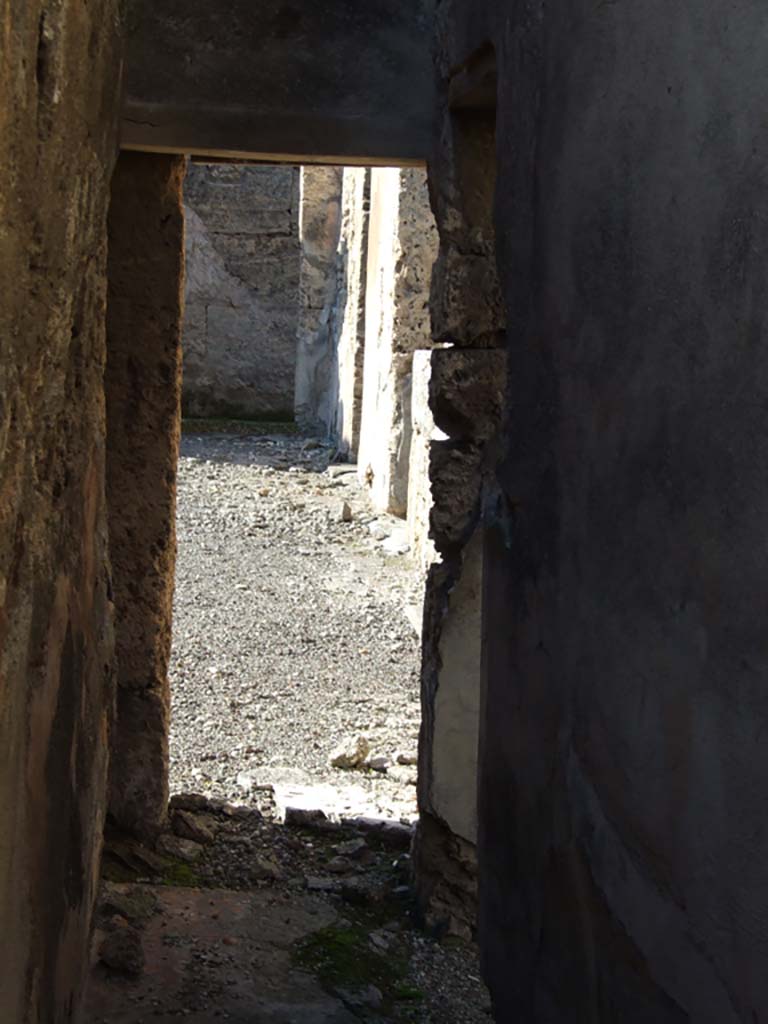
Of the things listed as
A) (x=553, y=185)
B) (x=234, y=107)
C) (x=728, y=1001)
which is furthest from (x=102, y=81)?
(x=728, y=1001)

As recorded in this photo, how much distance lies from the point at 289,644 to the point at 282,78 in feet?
12.2

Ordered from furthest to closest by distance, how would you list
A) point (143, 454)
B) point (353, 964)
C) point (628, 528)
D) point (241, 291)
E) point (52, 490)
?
point (241, 291) < point (143, 454) < point (353, 964) < point (52, 490) < point (628, 528)

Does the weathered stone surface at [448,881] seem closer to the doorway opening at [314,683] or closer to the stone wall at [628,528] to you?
the doorway opening at [314,683]

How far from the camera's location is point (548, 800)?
291 cm

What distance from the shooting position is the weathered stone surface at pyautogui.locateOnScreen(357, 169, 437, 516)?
9.30m

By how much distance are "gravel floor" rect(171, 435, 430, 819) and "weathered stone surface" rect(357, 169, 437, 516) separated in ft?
1.27

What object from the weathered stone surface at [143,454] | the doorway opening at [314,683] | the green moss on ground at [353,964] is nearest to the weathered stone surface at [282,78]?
the weathered stone surface at [143,454]

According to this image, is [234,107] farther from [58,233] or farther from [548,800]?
[548,800]

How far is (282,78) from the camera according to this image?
4414 mm

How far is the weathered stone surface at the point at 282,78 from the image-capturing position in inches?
172

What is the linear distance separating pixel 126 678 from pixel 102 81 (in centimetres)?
239

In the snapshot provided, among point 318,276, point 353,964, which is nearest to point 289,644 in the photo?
point 353,964

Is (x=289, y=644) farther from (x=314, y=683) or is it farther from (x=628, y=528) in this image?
(x=628, y=528)

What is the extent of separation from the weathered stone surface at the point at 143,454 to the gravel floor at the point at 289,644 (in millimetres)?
628
